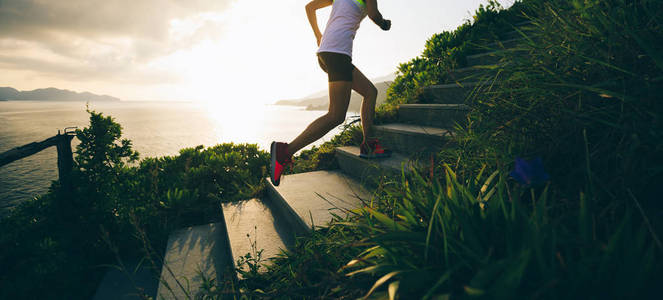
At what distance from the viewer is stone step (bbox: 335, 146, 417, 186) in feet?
A: 6.95

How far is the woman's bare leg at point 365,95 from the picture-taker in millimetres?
2607

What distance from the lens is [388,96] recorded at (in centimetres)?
459

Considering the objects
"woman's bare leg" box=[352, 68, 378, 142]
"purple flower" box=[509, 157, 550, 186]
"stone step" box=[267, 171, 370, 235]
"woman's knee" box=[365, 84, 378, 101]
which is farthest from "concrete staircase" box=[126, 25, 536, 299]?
"purple flower" box=[509, 157, 550, 186]

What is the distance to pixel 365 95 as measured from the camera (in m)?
2.63

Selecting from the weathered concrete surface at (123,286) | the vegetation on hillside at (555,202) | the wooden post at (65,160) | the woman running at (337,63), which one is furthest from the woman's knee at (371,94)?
the wooden post at (65,160)

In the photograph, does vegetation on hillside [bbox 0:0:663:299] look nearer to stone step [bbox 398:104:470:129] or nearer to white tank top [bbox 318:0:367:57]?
stone step [bbox 398:104:470:129]

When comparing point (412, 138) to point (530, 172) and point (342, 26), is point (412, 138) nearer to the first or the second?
point (342, 26)

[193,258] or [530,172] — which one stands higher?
[530,172]

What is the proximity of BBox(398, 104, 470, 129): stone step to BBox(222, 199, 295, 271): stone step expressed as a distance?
1686mm

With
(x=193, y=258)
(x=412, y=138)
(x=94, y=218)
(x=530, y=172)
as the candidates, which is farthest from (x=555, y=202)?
(x=94, y=218)

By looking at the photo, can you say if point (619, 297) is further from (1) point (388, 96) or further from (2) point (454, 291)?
(1) point (388, 96)

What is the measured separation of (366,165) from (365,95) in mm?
753

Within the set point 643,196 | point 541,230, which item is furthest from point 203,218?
point 643,196

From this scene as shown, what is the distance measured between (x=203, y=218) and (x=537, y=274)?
3058 millimetres
